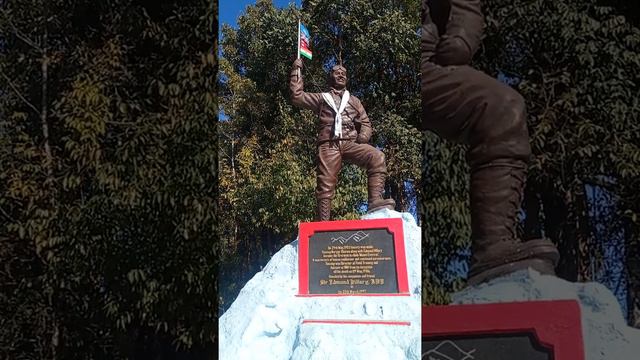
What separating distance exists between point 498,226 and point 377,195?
33.6 inches

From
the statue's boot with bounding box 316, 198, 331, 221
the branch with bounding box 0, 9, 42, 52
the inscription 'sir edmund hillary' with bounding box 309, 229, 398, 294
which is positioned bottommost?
the inscription 'sir edmund hillary' with bounding box 309, 229, 398, 294

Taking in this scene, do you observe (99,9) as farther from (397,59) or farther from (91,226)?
(397,59)

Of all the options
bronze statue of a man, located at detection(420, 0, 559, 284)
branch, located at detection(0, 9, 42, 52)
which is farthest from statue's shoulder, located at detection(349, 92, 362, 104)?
branch, located at detection(0, 9, 42, 52)

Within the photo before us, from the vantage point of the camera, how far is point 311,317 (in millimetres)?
4344

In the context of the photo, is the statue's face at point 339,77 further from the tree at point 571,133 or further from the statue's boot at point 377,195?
the tree at point 571,133

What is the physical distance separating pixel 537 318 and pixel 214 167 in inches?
94.3

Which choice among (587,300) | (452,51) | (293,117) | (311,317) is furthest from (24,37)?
(587,300)

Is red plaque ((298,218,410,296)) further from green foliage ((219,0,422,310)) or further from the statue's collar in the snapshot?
the statue's collar

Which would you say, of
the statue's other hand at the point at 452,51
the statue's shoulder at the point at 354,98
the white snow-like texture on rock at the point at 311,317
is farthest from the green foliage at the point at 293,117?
the statue's other hand at the point at 452,51

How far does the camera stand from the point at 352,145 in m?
4.68

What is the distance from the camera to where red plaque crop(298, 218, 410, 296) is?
169 inches

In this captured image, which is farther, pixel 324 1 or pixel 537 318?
pixel 324 1

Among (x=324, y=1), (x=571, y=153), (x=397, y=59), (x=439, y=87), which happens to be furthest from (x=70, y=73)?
(x=571, y=153)

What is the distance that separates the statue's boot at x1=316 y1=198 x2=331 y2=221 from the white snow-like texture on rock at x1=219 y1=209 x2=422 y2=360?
0.23m
